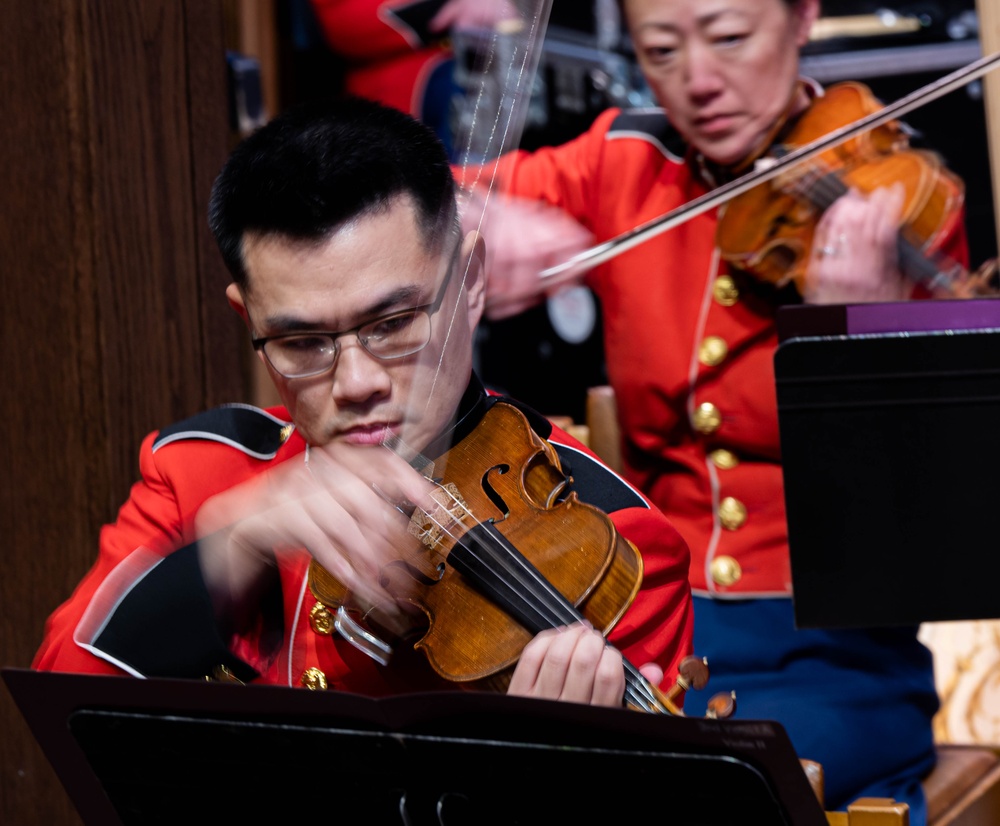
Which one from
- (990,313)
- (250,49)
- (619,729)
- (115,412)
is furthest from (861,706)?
(250,49)

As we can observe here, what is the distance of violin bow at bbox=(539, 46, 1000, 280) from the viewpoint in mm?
1617

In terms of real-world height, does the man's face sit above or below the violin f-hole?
above

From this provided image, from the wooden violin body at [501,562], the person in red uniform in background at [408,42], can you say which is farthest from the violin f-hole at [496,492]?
the person in red uniform in background at [408,42]

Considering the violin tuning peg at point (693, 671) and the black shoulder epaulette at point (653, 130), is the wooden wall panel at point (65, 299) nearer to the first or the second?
the black shoulder epaulette at point (653, 130)

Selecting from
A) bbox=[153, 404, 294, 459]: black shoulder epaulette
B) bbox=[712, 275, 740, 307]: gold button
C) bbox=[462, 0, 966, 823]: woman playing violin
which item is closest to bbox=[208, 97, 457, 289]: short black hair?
bbox=[153, 404, 294, 459]: black shoulder epaulette

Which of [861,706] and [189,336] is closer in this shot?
[861,706]

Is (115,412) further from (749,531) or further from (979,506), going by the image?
(979,506)

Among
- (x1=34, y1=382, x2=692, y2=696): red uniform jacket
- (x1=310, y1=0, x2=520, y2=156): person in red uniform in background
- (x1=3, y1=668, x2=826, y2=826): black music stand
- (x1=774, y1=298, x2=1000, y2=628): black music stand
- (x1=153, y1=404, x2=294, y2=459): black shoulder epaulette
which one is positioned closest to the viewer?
(x1=3, y1=668, x2=826, y2=826): black music stand

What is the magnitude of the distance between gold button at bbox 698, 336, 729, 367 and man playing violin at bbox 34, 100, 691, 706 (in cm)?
47

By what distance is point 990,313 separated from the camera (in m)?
1.26

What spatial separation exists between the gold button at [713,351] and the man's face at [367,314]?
570 millimetres

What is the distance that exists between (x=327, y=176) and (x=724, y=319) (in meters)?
0.69

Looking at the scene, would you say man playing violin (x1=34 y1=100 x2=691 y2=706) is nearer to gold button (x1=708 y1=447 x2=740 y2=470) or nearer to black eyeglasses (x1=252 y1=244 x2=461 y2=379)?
black eyeglasses (x1=252 y1=244 x2=461 y2=379)

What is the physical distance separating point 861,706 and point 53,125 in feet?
3.97
